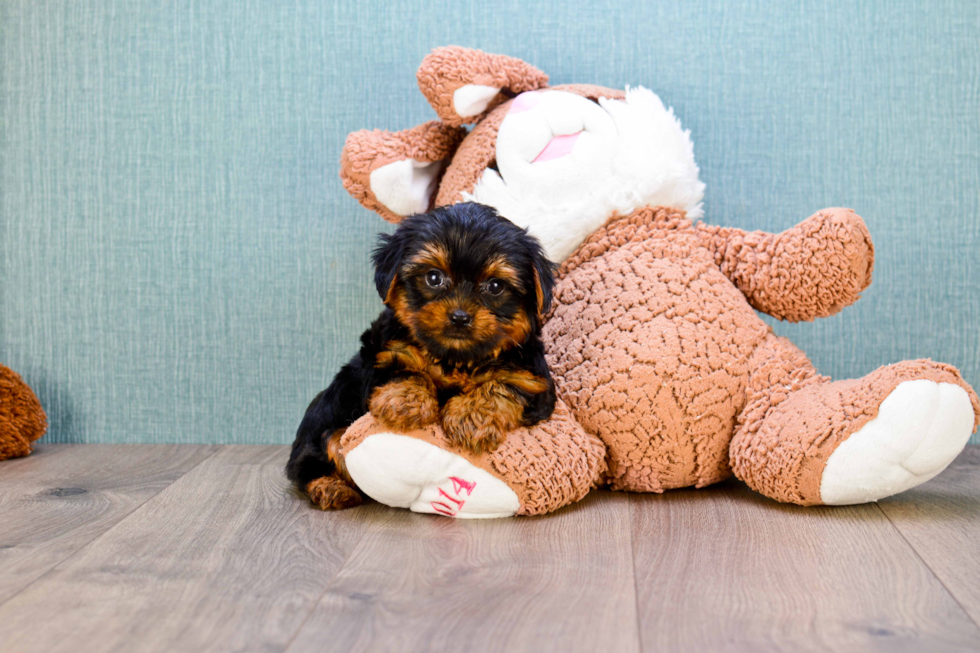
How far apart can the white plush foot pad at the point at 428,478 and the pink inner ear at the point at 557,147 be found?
0.91m

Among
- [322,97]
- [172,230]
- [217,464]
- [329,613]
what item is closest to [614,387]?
[329,613]

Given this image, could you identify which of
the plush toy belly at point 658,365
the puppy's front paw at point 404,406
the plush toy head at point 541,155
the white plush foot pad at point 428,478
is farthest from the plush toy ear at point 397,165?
the white plush foot pad at point 428,478

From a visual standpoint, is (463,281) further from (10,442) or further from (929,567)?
(10,442)

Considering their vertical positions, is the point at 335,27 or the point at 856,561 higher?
the point at 335,27

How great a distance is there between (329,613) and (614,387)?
3.15 feet

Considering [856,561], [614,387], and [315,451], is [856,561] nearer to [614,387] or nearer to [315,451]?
[614,387]

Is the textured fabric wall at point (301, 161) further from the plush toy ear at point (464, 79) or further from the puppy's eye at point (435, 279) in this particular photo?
the puppy's eye at point (435, 279)

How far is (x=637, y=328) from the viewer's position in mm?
2102

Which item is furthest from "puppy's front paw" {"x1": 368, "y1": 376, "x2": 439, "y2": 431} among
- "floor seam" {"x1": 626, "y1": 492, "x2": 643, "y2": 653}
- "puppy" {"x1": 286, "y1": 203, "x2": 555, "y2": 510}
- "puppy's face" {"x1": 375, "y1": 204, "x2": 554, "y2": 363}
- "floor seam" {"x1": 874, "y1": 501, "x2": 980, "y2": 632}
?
"floor seam" {"x1": 874, "y1": 501, "x2": 980, "y2": 632}

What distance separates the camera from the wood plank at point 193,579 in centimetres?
131

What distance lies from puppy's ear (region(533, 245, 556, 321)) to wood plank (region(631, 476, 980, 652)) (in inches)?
22.1

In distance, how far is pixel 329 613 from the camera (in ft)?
4.57

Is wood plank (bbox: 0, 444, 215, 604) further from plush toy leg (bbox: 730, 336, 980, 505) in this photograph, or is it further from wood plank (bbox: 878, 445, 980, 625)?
wood plank (bbox: 878, 445, 980, 625)

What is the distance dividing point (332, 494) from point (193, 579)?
53cm
